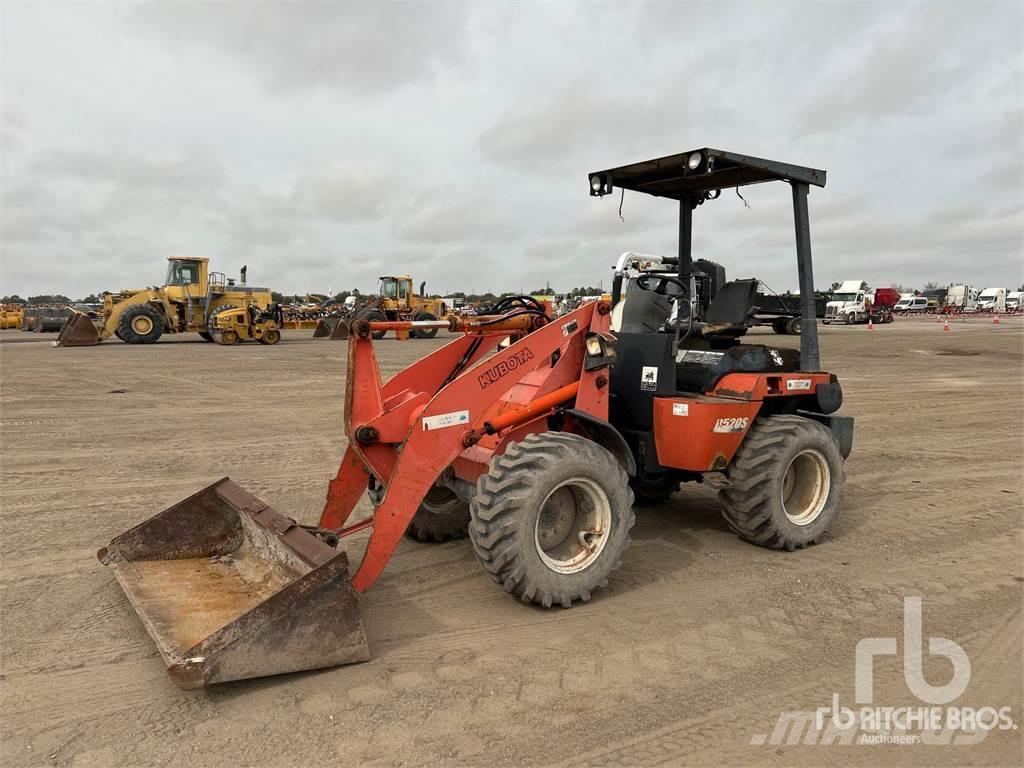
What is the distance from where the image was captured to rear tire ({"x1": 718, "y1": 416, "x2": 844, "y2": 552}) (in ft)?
15.3

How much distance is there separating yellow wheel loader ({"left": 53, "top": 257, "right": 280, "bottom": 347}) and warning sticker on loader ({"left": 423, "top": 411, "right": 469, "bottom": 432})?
22.6 metres

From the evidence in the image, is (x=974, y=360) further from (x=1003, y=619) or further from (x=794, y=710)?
(x=794, y=710)

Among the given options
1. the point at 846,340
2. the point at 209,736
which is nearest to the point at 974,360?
the point at 846,340

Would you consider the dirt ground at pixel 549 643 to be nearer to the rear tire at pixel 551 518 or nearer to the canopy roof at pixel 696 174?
the rear tire at pixel 551 518

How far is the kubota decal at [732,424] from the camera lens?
181 inches

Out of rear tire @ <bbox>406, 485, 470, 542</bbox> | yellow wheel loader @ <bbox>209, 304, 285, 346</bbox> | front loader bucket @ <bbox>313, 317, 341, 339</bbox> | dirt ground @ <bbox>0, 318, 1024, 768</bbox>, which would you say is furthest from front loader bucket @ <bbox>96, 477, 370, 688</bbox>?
front loader bucket @ <bbox>313, 317, 341, 339</bbox>

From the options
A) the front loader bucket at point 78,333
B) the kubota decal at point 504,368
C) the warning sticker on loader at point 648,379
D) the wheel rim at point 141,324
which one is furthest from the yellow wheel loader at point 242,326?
the kubota decal at point 504,368

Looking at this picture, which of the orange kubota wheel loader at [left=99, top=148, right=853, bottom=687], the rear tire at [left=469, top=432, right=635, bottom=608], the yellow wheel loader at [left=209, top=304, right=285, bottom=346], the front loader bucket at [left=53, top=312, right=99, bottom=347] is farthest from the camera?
the yellow wheel loader at [left=209, top=304, right=285, bottom=346]

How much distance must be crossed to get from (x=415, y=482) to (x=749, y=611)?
201 centimetres

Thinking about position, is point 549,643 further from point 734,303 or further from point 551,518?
point 734,303

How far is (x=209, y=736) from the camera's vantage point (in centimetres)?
279

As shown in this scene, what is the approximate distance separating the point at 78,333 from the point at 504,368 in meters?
22.7

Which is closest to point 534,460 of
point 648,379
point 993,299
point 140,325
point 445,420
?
point 445,420

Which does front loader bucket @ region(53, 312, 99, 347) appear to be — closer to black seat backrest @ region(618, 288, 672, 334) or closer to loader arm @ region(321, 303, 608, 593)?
A: loader arm @ region(321, 303, 608, 593)
